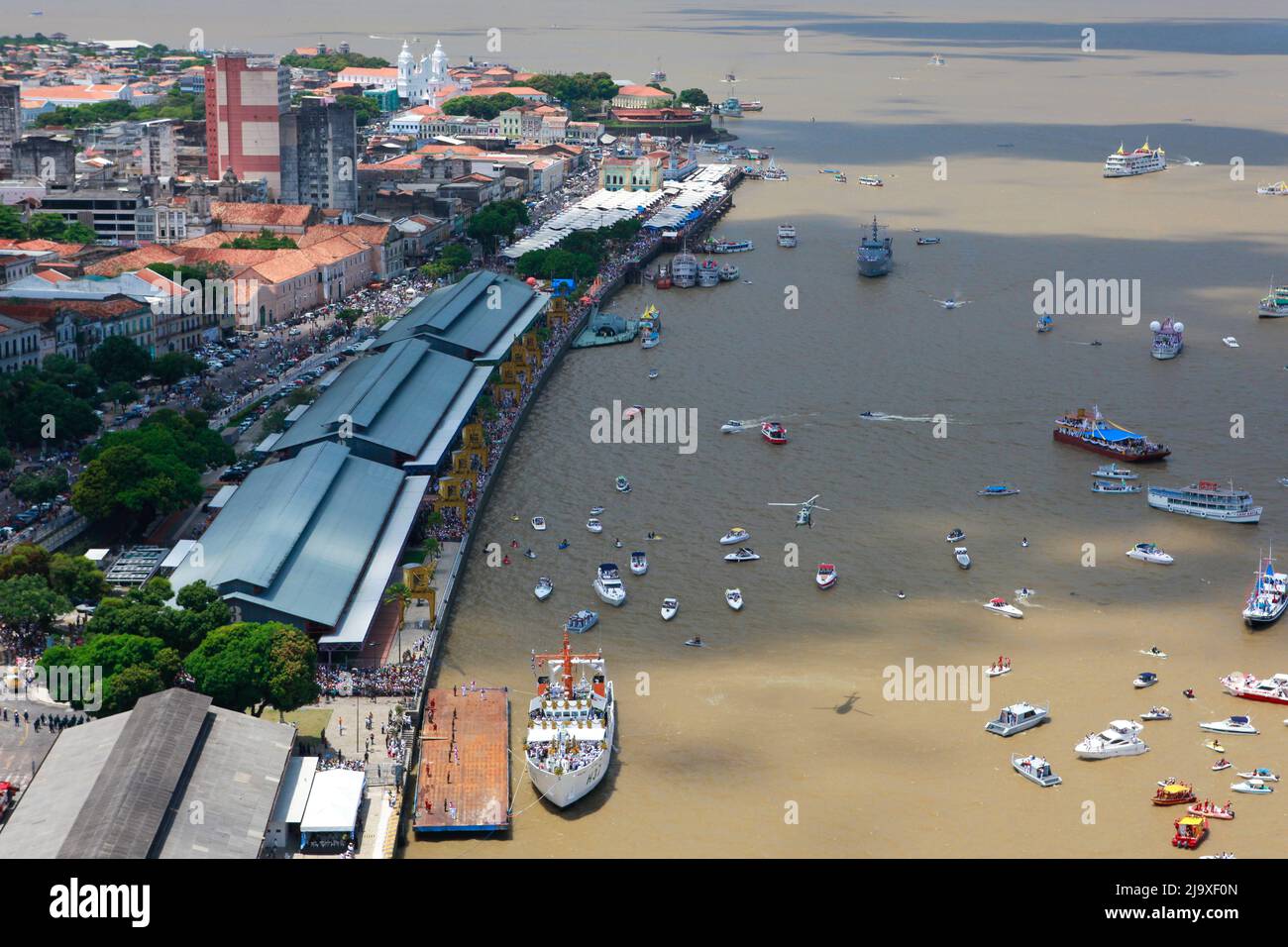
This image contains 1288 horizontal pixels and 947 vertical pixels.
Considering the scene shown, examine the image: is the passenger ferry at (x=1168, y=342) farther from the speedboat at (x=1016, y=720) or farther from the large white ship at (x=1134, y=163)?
the large white ship at (x=1134, y=163)

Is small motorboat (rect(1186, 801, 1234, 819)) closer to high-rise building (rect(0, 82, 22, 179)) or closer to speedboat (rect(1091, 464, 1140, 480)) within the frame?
speedboat (rect(1091, 464, 1140, 480))

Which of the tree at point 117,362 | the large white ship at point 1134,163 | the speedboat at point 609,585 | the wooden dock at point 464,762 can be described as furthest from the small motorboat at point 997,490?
the large white ship at point 1134,163

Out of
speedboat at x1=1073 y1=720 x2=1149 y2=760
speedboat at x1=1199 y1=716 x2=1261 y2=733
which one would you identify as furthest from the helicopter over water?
speedboat at x1=1199 y1=716 x2=1261 y2=733

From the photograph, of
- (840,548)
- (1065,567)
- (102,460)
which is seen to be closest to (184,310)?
(102,460)

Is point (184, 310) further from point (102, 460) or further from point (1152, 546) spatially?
point (1152, 546)

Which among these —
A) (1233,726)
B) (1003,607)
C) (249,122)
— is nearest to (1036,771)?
(1233,726)
